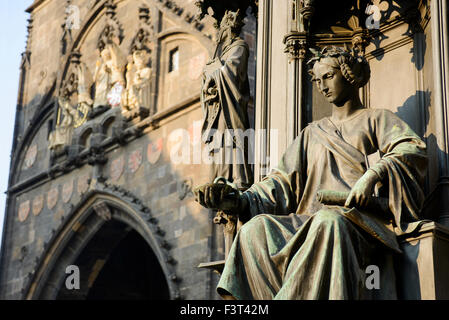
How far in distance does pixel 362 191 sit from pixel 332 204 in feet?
0.67

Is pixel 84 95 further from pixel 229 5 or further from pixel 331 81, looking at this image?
pixel 331 81

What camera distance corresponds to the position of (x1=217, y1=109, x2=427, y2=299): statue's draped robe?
14.7 feet

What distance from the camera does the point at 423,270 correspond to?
4578 mm

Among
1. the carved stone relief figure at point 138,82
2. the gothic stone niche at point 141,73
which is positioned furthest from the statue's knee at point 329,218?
the carved stone relief figure at point 138,82

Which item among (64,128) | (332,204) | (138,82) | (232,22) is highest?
(138,82)

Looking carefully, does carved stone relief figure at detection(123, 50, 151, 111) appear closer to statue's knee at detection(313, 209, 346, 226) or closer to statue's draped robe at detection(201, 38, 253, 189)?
statue's draped robe at detection(201, 38, 253, 189)

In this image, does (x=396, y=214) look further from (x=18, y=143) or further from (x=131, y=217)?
Result: (x=18, y=143)

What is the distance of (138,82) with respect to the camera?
18766mm

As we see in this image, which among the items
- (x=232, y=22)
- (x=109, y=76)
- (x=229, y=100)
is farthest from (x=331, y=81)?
(x=109, y=76)

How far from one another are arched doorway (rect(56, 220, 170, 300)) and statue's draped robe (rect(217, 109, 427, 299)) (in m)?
13.8

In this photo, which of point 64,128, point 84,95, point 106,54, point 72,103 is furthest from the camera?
point 72,103

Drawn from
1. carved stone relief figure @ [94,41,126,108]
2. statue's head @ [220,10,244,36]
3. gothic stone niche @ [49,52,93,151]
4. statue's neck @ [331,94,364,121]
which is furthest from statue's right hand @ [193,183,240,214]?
gothic stone niche @ [49,52,93,151]

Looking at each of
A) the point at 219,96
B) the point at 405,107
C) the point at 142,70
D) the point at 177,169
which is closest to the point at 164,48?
the point at 142,70
